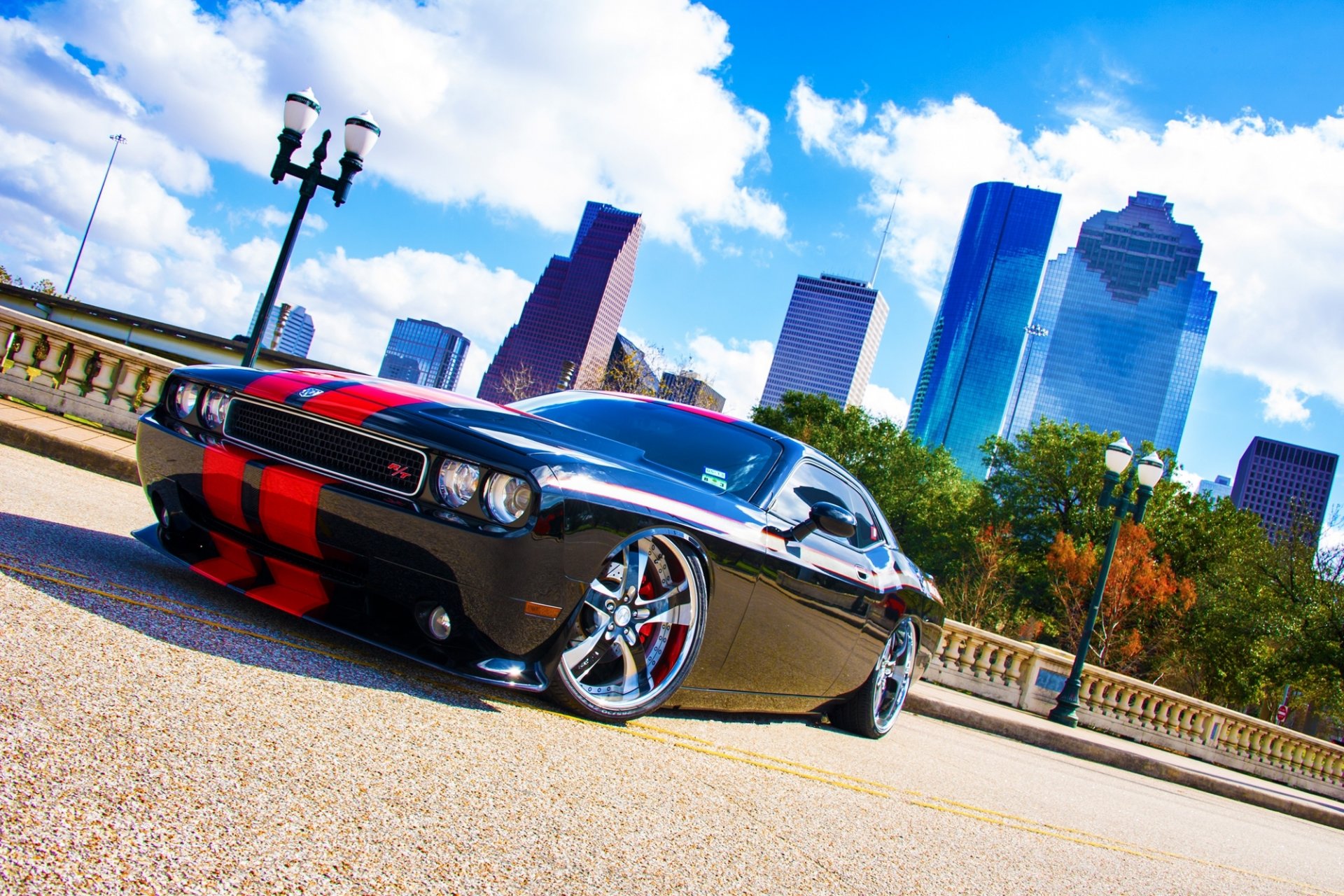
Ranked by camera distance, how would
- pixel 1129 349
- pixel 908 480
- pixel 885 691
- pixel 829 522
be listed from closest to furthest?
pixel 829 522 < pixel 885 691 < pixel 908 480 < pixel 1129 349

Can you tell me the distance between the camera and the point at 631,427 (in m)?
3.89

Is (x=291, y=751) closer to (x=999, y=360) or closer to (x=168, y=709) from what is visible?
(x=168, y=709)

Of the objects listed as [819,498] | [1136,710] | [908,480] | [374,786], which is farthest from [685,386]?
[374,786]

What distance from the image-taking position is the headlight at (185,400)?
3.09 meters

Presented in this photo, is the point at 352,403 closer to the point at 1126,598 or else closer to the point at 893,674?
the point at 893,674

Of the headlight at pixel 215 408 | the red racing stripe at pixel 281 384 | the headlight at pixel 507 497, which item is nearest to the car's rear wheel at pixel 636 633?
the headlight at pixel 507 497

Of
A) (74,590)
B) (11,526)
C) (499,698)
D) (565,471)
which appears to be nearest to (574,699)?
(499,698)

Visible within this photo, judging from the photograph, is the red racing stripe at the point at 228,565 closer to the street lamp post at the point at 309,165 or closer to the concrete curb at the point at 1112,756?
the concrete curb at the point at 1112,756

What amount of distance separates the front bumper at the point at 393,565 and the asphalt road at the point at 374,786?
16 centimetres

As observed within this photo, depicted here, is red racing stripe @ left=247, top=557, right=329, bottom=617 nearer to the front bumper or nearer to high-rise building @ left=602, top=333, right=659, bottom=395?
the front bumper

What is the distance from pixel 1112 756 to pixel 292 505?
882 centimetres

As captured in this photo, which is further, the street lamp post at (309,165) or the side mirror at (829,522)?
the street lamp post at (309,165)

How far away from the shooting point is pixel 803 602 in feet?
12.0

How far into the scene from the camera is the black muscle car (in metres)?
2.58
